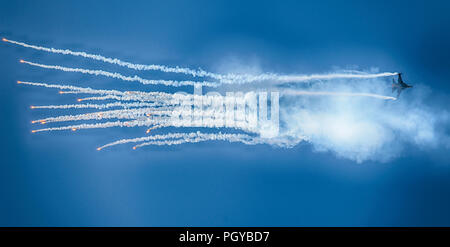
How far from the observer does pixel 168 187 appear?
177 inches

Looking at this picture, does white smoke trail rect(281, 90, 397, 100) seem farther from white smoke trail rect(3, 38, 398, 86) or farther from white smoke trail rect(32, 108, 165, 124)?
white smoke trail rect(32, 108, 165, 124)

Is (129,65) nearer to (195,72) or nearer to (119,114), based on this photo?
(119,114)

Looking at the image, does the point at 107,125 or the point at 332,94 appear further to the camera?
the point at 332,94

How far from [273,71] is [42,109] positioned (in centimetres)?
347

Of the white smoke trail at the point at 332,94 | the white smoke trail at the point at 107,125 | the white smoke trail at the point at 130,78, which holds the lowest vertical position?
the white smoke trail at the point at 107,125

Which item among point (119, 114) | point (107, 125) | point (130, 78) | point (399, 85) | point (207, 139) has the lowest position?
point (207, 139)

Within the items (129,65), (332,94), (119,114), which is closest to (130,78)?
(129,65)

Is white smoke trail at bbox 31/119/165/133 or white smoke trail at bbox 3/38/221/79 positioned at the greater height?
white smoke trail at bbox 3/38/221/79

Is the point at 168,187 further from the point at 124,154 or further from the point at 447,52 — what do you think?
the point at 447,52

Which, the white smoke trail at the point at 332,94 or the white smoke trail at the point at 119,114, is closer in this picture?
the white smoke trail at the point at 119,114

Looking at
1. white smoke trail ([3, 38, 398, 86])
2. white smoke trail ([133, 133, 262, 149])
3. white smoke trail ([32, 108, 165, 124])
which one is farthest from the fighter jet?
white smoke trail ([32, 108, 165, 124])

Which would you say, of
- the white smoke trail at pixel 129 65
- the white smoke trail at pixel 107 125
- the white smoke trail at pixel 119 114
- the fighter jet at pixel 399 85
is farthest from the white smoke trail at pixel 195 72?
the white smoke trail at pixel 107 125

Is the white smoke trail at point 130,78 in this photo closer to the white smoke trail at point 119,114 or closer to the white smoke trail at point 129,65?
the white smoke trail at point 129,65

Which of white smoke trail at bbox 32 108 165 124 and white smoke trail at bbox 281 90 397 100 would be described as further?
white smoke trail at bbox 281 90 397 100
